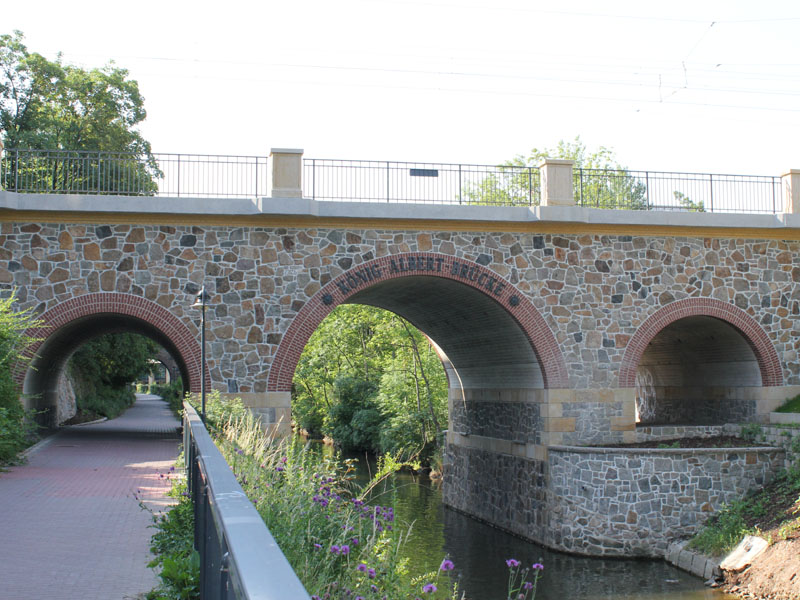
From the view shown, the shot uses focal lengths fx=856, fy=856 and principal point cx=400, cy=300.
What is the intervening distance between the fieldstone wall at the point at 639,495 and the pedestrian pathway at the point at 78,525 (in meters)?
7.00

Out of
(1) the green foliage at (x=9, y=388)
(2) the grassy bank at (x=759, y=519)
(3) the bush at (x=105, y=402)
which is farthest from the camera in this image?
(3) the bush at (x=105, y=402)

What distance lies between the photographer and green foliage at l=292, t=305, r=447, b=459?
2697 centimetres

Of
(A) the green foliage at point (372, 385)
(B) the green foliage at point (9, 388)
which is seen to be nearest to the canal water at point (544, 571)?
(B) the green foliage at point (9, 388)

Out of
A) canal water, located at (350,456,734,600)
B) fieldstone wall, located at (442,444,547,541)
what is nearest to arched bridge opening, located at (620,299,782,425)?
fieldstone wall, located at (442,444,547,541)

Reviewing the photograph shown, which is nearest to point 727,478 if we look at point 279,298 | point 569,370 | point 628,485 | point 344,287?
point 628,485

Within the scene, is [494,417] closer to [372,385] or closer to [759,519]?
[759,519]

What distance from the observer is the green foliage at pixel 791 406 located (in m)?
16.3

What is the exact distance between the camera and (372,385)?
33.2 meters

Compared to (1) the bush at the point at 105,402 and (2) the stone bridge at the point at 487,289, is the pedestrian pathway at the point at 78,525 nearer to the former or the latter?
(2) the stone bridge at the point at 487,289

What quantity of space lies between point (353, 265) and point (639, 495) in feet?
20.9

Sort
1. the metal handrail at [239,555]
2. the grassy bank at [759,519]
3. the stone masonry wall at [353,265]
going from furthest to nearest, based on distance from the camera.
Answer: the stone masonry wall at [353,265] < the grassy bank at [759,519] < the metal handrail at [239,555]

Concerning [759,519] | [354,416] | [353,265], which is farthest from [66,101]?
[759,519]

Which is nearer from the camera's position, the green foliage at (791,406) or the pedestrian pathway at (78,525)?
the pedestrian pathway at (78,525)

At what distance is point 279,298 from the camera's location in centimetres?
1480
